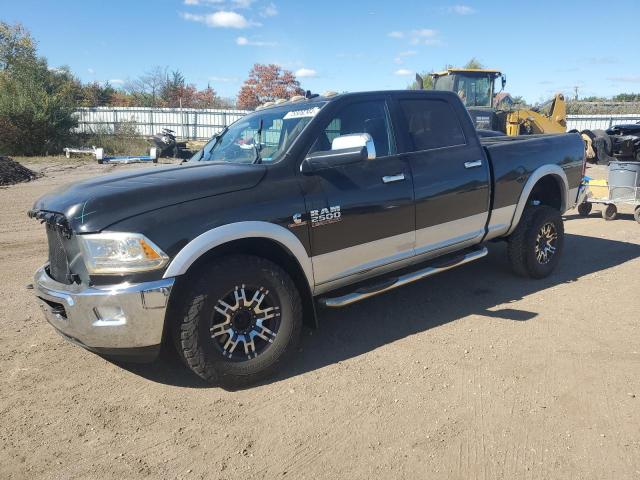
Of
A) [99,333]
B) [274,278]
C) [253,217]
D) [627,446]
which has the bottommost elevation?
[627,446]

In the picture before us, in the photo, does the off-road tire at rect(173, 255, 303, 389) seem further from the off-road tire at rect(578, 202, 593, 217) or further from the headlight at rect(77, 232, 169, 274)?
the off-road tire at rect(578, 202, 593, 217)

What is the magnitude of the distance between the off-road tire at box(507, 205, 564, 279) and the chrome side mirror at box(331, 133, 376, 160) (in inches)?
102

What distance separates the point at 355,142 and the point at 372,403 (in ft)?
5.97

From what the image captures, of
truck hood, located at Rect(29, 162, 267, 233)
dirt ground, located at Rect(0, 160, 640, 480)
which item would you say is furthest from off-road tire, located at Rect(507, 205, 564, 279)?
truck hood, located at Rect(29, 162, 267, 233)

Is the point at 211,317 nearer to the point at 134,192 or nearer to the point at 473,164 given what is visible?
the point at 134,192

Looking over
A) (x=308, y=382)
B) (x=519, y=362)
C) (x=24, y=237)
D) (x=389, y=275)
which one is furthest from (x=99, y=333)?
(x=24, y=237)

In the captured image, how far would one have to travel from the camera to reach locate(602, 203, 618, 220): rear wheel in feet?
29.2

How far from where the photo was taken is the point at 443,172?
4559 millimetres

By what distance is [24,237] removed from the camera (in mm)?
7754

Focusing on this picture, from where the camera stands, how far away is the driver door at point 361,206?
3736mm

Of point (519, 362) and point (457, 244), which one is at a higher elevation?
point (457, 244)

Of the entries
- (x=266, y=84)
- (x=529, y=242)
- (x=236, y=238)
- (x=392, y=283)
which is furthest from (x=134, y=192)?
(x=266, y=84)

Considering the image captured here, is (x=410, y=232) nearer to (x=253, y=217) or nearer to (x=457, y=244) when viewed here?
(x=457, y=244)

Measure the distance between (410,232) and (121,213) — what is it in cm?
238
